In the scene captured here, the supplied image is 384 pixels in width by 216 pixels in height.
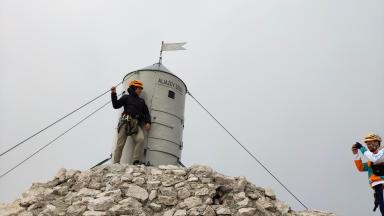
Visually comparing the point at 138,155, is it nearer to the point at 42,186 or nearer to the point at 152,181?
the point at 152,181

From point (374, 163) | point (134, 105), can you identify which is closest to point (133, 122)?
point (134, 105)

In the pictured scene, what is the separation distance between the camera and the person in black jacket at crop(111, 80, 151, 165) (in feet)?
34.2

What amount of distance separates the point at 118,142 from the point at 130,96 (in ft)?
4.34

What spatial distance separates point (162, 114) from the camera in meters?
11.3

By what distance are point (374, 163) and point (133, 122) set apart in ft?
19.6

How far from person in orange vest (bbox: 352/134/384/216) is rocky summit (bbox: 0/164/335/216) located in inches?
54.0

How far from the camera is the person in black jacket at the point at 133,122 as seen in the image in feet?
34.2

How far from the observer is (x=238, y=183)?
9.45 m

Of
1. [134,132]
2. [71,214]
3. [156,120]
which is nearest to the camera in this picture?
[71,214]

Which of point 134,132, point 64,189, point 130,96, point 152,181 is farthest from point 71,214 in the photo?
point 130,96

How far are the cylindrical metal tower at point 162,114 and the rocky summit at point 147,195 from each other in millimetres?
1110

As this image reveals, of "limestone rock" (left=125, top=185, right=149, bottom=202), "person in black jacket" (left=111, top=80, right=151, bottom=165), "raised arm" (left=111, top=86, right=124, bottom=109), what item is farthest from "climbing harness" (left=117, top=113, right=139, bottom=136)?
"limestone rock" (left=125, top=185, right=149, bottom=202)

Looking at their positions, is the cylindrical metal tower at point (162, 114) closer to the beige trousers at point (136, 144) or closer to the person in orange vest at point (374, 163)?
the beige trousers at point (136, 144)

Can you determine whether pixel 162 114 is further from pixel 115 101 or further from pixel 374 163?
pixel 374 163
